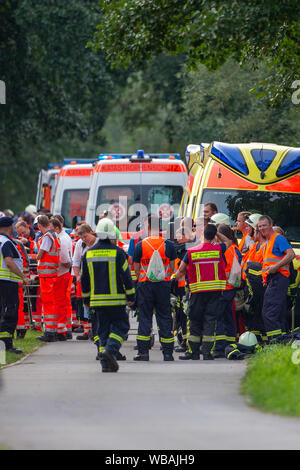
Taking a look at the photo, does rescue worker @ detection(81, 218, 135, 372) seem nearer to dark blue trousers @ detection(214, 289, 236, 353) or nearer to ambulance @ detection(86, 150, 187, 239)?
dark blue trousers @ detection(214, 289, 236, 353)

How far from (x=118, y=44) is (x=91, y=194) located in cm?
561

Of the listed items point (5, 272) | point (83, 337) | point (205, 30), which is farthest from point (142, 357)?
point (205, 30)

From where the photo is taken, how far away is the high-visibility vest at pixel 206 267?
14.2 metres

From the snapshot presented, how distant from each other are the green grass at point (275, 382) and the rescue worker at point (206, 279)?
1336 mm

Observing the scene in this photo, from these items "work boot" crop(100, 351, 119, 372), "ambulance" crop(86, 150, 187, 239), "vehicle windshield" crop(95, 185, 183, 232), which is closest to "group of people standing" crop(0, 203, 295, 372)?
"work boot" crop(100, 351, 119, 372)

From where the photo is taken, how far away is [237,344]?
581 inches

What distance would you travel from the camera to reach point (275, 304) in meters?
14.7

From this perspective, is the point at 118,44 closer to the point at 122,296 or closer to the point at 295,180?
the point at 295,180

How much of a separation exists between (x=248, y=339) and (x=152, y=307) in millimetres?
1264

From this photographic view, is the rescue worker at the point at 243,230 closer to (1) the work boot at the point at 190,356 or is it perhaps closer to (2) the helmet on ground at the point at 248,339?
(2) the helmet on ground at the point at 248,339

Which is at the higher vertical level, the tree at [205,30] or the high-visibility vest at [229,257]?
the tree at [205,30]

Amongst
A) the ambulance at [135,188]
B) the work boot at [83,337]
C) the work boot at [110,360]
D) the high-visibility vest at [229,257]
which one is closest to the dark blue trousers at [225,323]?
the high-visibility vest at [229,257]

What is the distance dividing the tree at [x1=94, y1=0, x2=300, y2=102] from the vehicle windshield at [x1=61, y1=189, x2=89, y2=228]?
8.33 meters

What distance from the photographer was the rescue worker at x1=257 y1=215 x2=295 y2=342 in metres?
14.7
